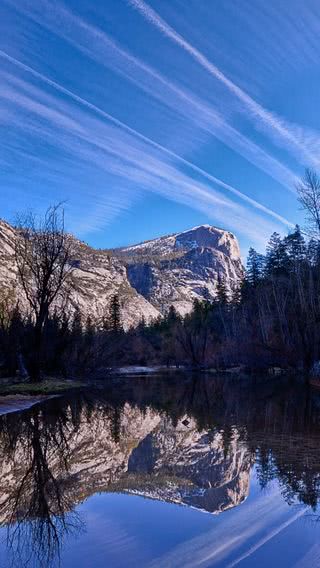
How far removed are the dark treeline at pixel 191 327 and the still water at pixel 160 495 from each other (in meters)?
18.0

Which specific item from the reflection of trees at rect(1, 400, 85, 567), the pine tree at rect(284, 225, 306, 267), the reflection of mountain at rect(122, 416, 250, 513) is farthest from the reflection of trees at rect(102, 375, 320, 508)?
the pine tree at rect(284, 225, 306, 267)

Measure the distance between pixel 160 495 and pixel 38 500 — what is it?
74.4 inches

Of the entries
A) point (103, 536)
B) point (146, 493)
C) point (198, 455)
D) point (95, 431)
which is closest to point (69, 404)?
point (95, 431)

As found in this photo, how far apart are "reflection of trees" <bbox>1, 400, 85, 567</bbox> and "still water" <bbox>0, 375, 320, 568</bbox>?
19 millimetres

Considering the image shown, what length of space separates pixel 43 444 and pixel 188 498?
5181mm

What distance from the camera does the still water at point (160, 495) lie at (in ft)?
16.6

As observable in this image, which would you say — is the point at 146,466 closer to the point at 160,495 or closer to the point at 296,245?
the point at 160,495

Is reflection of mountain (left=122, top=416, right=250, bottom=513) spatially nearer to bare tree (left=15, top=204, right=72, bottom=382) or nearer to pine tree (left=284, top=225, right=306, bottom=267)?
bare tree (left=15, top=204, right=72, bottom=382)

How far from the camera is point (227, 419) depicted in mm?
15625

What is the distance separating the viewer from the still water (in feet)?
16.6

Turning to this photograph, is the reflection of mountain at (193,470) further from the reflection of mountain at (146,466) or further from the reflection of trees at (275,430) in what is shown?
the reflection of trees at (275,430)

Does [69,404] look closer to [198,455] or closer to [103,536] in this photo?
[198,455]

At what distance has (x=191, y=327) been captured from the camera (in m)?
88.4

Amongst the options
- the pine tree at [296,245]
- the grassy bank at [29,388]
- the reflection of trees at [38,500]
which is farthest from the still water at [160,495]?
the pine tree at [296,245]
